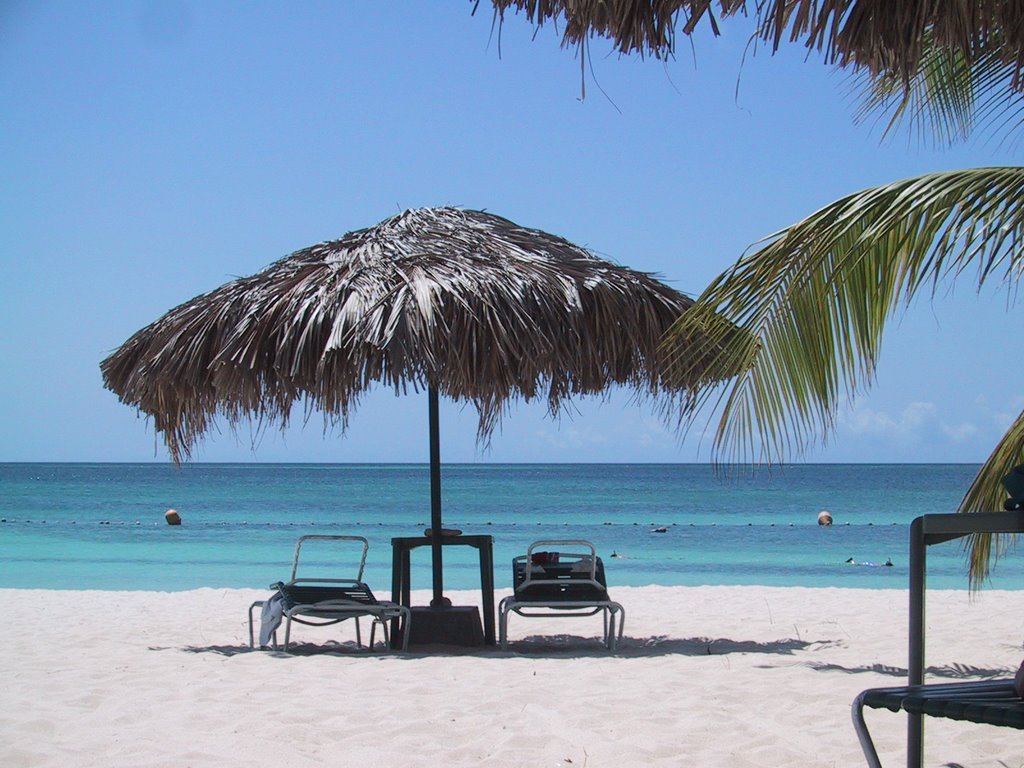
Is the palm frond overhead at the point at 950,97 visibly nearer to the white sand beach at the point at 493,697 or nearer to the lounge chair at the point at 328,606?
the white sand beach at the point at 493,697

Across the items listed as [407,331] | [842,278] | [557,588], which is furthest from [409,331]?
[842,278]

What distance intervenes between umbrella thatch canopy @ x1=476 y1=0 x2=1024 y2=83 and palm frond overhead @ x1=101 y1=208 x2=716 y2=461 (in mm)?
2862

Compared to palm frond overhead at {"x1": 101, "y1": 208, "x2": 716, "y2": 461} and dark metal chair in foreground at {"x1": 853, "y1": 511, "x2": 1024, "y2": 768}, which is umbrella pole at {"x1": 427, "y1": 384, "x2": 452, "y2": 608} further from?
dark metal chair in foreground at {"x1": 853, "y1": 511, "x2": 1024, "y2": 768}

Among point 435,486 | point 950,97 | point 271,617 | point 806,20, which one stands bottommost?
point 271,617

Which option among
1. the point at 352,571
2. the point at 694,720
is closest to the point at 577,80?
the point at 694,720

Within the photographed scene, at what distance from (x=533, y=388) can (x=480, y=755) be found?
2.96 m

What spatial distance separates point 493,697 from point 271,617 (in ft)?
6.56

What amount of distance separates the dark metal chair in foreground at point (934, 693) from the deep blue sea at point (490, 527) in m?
0.49

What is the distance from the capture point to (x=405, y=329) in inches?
211

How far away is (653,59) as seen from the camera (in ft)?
8.59

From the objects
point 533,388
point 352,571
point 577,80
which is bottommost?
point 352,571

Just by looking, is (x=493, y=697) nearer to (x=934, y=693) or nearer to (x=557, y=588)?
(x=557, y=588)

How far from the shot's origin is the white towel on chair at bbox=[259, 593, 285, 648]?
19.5ft

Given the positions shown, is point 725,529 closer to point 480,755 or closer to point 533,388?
point 533,388
